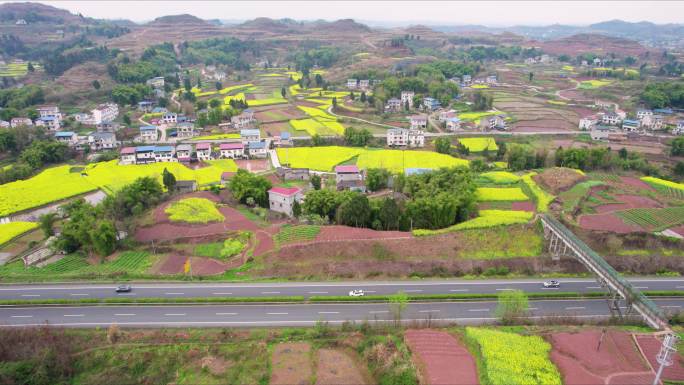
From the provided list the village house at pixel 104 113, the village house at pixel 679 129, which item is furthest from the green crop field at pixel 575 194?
the village house at pixel 104 113

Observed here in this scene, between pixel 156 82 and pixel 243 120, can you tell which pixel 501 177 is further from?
pixel 156 82

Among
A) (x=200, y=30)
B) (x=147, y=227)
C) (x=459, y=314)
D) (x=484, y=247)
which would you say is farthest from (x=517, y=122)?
(x=200, y=30)

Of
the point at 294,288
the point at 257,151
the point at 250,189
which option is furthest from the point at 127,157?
the point at 294,288

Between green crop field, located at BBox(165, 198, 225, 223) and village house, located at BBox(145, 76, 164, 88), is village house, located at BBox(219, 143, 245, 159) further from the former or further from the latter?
village house, located at BBox(145, 76, 164, 88)

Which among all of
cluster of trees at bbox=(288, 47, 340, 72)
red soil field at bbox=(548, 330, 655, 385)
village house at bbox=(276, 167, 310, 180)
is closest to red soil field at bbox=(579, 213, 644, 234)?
red soil field at bbox=(548, 330, 655, 385)

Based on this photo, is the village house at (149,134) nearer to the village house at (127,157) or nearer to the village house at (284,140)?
the village house at (127,157)

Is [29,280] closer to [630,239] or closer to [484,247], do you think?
[484,247]
